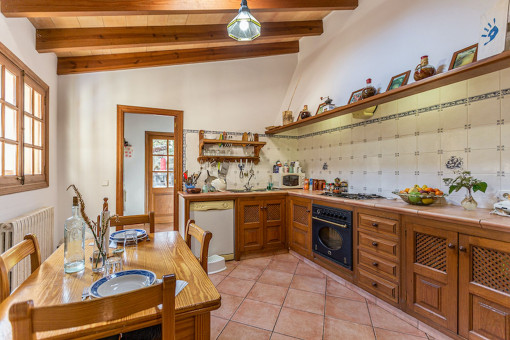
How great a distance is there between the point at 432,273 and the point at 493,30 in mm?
1623

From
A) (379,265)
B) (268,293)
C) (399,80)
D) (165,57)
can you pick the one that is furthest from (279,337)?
(165,57)

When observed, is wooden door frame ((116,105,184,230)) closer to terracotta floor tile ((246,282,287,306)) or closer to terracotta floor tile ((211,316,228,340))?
terracotta floor tile ((246,282,287,306))

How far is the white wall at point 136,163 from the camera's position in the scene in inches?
195

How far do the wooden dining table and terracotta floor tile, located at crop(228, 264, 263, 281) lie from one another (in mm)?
1482

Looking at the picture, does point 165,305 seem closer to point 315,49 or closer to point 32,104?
point 32,104

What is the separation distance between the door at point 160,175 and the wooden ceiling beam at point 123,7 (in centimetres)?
337

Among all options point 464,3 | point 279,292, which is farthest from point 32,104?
point 464,3

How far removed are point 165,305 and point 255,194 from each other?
2425 mm

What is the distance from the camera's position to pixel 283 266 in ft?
9.50

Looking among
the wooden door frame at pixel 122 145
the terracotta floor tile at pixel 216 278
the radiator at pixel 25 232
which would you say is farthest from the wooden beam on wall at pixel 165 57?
the terracotta floor tile at pixel 216 278

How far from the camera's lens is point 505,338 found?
4.41 ft

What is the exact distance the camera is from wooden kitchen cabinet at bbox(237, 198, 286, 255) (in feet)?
10.1

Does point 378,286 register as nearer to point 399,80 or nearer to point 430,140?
point 430,140

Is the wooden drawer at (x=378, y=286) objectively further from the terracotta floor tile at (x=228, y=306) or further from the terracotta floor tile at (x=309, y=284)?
the terracotta floor tile at (x=228, y=306)
